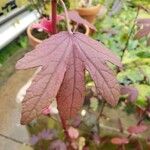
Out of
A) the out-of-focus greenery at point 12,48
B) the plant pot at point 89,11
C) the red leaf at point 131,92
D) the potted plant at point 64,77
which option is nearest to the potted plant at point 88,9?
the plant pot at point 89,11

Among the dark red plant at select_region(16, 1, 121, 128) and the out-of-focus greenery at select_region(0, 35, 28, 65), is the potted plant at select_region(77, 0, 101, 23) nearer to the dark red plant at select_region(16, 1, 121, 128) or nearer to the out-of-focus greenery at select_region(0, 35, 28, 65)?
the out-of-focus greenery at select_region(0, 35, 28, 65)

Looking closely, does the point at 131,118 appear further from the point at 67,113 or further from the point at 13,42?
the point at 13,42

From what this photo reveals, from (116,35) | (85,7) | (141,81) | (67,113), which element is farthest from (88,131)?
(85,7)

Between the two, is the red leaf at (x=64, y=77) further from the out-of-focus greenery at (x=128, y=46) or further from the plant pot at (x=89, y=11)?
the plant pot at (x=89, y=11)

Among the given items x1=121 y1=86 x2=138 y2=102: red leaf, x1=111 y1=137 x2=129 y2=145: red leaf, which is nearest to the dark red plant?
x1=121 y1=86 x2=138 y2=102: red leaf

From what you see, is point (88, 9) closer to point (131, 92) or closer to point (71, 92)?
point (131, 92)

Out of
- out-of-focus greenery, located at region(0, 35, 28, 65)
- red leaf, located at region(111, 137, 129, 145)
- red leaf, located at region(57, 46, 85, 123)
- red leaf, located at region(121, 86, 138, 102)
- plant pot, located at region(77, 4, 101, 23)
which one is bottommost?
→ out-of-focus greenery, located at region(0, 35, 28, 65)
